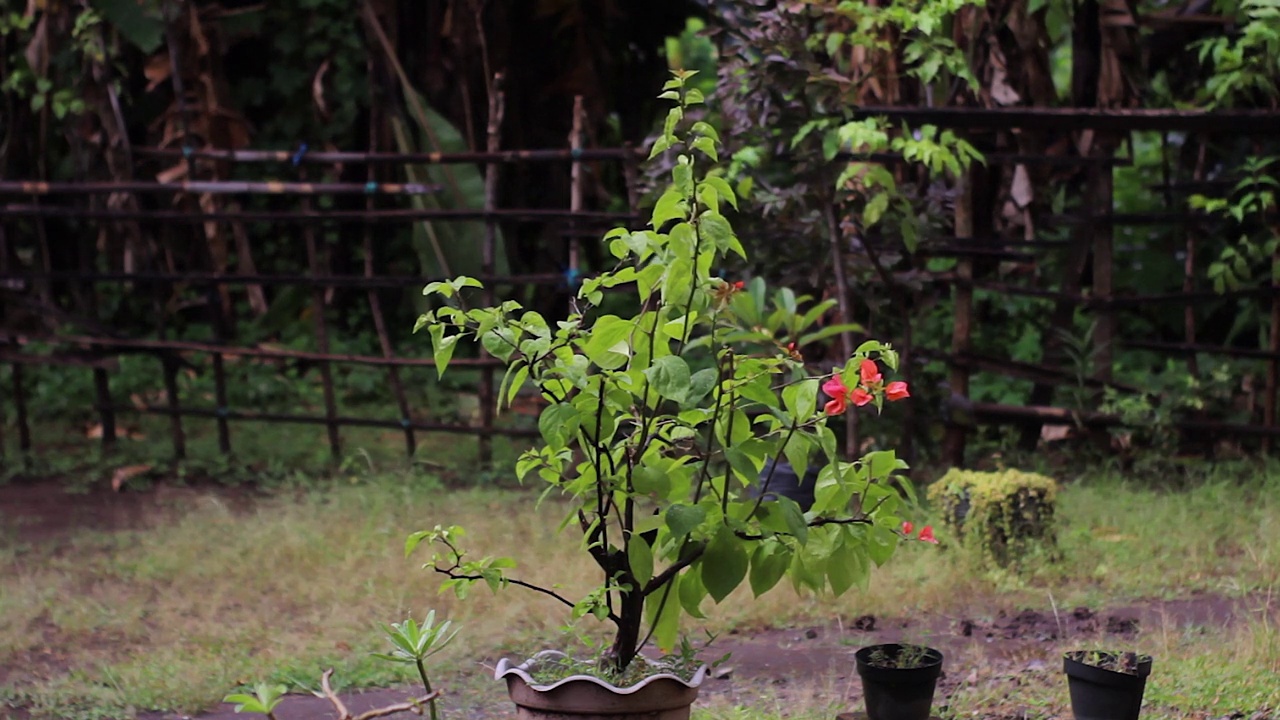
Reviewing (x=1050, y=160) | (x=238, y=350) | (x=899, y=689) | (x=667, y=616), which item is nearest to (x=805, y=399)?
(x=667, y=616)

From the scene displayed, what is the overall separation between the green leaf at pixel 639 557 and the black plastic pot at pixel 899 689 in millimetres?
732

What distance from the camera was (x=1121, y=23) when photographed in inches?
262

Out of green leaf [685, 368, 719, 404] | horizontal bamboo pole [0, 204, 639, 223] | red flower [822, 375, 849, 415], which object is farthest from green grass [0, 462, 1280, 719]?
horizontal bamboo pole [0, 204, 639, 223]

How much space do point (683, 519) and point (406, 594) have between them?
244 cm

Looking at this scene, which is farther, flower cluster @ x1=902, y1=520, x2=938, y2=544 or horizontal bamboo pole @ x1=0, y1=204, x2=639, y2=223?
horizontal bamboo pole @ x1=0, y1=204, x2=639, y2=223

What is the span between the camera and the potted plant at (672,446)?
2.61m

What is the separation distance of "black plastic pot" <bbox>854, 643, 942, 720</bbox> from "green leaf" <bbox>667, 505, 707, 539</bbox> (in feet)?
2.58

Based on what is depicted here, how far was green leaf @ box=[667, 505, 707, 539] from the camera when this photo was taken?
257 cm

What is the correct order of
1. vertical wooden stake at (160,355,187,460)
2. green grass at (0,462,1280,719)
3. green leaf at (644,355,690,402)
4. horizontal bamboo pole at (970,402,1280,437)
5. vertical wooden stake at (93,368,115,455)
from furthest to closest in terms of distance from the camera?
vertical wooden stake at (93,368,115,455)
vertical wooden stake at (160,355,187,460)
horizontal bamboo pole at (970,402,1280,437)
green grass at (0,462,1280,719)
green leaf at (644,355,690,402)

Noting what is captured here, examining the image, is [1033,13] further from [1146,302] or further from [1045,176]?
[1146,302]

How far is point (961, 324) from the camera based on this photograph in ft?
21.6

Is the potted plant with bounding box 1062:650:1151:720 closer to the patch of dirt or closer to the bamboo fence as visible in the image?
the bamboo fence

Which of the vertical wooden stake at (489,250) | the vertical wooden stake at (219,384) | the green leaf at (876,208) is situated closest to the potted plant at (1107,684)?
the green leaf at (876,208)

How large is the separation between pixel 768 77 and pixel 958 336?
1.81m
